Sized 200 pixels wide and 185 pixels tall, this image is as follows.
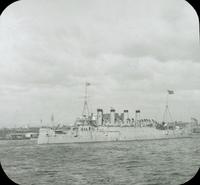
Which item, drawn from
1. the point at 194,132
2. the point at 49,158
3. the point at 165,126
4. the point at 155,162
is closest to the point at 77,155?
the point at 49,158

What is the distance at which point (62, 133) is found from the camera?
19.6 meters

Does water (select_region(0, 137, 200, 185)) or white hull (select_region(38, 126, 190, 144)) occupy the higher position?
white hull (select_region(38, 126, 190, 144))

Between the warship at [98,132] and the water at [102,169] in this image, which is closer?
the water at [102,169]

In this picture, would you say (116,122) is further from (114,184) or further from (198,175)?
(198,175)

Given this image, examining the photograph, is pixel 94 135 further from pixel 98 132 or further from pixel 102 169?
pixel 102 169

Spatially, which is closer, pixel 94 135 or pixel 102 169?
pixel 102 169

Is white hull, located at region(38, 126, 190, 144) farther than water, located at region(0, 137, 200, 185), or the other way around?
white hull, located at region(38, 126, 190, 144)

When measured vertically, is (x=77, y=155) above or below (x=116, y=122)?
below

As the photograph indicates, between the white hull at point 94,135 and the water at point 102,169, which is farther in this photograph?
the white hull at point 94,135

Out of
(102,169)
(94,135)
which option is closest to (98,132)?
(94,135)

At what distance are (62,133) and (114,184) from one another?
12625 mm

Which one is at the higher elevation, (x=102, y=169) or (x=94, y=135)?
(x=94, y=135)

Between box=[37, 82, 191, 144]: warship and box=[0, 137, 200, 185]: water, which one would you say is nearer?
box=[0, 137, 200, 185]: water

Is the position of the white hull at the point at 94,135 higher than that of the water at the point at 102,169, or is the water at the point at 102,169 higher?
the white hull at the point at 94,135
